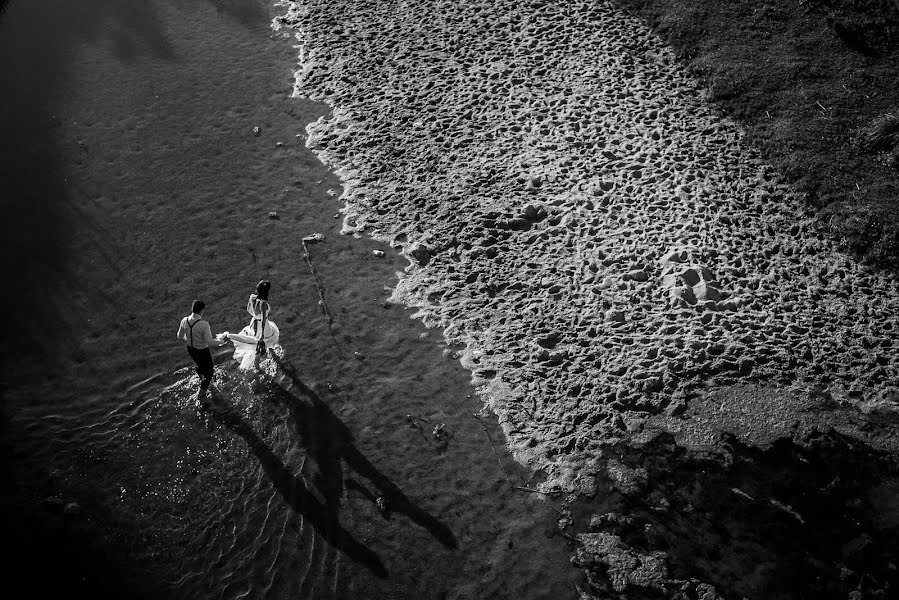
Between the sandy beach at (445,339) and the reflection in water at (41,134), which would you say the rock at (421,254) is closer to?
the sandy beach at (445,339)

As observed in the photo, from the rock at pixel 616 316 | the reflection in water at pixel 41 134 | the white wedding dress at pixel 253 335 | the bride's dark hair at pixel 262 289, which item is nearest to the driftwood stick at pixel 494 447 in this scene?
the rock at pixel 616 316

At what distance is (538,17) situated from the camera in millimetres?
15570

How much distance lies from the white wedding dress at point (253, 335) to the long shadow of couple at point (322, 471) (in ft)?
1.63

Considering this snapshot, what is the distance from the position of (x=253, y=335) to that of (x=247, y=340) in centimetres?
12

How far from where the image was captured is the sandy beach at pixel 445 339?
868 centimetres

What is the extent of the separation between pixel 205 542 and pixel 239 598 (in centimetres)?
85

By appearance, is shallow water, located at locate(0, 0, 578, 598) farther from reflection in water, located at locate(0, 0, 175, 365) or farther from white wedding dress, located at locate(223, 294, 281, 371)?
white wedding dress, located at locate(223, 294, 281, 371)

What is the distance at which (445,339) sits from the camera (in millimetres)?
11008

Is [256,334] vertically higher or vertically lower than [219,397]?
higher

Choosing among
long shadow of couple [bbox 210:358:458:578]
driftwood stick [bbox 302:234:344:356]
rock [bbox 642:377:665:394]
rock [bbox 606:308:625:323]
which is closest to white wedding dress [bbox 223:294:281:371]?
long shadow of couple [bbox 210:358:458:578]

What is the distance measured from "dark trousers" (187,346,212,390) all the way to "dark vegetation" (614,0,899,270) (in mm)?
9401

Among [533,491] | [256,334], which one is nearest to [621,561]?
[533,491]

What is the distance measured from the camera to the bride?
33.1 ft

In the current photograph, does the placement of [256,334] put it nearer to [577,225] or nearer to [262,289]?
[262,289]
